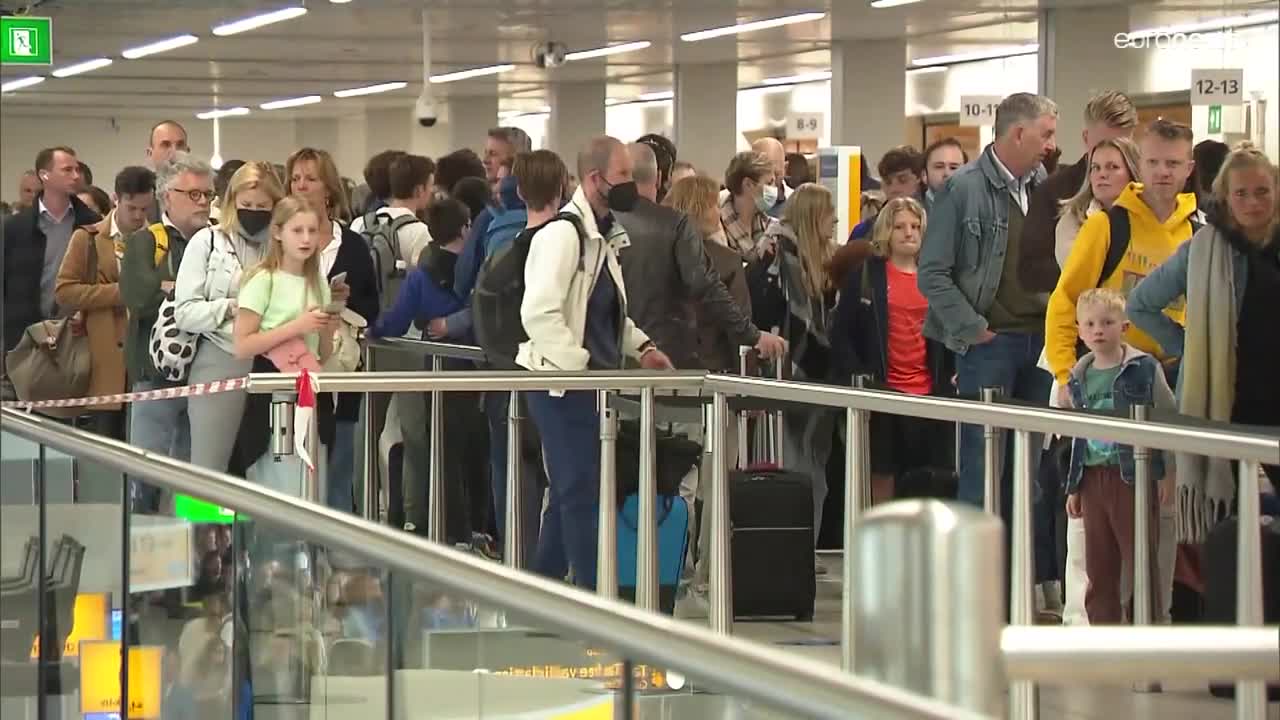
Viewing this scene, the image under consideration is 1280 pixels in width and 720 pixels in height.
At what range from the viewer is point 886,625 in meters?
1.62

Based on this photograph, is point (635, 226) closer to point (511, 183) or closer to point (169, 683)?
point (511, 183)

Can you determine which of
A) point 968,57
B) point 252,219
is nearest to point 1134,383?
point 252,219

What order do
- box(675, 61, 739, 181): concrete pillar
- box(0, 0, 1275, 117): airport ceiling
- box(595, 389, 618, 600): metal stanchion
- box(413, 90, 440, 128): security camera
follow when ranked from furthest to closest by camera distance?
1. box(675, 61, 739, 181): concrete pillar
2. box(0, 0, 1275, 117): airport ceiling
3. box(413, 90, 440, 128): security camera
4. box(595, 389, 618, 600): metal stanchion

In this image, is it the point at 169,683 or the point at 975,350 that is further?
the point at 975,350

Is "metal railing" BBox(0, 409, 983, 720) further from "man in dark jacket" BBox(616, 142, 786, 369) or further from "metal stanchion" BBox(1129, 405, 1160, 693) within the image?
"man in dark jacket" BBox(616, 142, 786, 369)

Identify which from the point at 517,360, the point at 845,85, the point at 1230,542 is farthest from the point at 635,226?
the point at 845,85

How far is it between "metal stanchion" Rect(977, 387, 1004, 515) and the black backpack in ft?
8.39

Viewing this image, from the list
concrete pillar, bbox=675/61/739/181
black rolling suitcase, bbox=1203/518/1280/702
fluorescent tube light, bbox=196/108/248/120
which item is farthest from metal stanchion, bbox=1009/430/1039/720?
fluorescent tube light, bbox=196/108/248/120

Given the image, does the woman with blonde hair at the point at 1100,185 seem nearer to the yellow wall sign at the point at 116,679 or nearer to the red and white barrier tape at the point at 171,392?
the red and white barrier tape at the point at 171,392

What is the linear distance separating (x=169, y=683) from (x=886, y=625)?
2.98 m

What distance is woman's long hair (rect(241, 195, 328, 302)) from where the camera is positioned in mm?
Answer: 7559

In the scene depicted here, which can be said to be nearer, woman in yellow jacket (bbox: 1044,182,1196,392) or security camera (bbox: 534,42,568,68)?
woman in yellow jacket (bbox: 1044,182,1196,392)

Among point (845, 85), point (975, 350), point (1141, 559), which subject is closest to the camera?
point (1141, 559)

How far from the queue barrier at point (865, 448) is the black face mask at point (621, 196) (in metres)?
0.91
